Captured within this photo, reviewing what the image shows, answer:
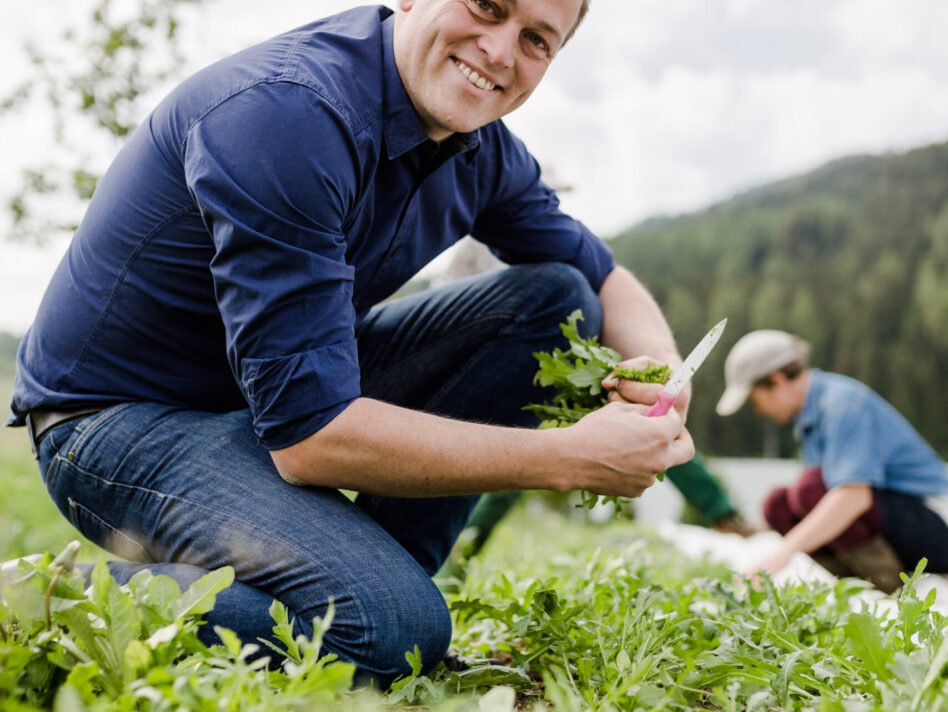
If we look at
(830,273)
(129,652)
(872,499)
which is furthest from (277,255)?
(830,273)

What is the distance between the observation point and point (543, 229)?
91.3 inches

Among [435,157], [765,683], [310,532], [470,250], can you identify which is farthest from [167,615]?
[470,250]

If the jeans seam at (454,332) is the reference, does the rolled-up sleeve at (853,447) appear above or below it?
below

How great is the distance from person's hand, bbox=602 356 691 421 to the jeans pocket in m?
1.11

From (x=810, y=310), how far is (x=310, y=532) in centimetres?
2188

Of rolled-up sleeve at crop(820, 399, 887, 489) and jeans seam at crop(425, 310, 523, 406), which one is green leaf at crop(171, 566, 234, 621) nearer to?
jeans seam at crop(425, 310, 523, 406)

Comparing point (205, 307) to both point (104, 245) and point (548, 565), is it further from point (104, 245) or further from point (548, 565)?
point (548, 565)

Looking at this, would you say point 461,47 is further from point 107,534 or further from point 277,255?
→ point 107,534

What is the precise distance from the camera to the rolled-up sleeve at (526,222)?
7.19 ft

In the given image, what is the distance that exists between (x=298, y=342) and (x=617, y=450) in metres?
0.64

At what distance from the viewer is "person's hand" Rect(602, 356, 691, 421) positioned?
69.7 inches

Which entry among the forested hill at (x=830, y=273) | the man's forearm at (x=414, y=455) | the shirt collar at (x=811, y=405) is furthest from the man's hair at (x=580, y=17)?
the forested hill at (x=830, y=273)

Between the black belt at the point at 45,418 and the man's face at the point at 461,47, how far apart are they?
101cm

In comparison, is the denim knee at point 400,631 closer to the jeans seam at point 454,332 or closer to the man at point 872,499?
the jeans seam at point 454,332
